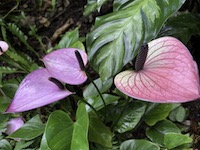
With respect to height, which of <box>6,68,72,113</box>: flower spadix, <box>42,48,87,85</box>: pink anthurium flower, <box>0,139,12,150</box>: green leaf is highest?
<box>42,48,87,85</box>: pink anthurium flower

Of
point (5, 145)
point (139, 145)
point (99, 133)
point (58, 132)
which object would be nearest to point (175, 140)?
point (139, 145)

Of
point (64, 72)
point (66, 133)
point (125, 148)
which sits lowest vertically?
point (125, 148)

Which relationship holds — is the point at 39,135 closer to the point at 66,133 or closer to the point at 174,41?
the point at 66,133

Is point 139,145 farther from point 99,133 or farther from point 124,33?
point 124,33

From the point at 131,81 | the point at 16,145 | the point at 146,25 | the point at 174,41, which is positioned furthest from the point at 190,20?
the point at 16,145

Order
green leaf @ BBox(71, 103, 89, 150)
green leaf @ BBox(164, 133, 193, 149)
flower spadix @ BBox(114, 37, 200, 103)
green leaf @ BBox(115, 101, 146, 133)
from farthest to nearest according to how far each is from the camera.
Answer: green leaf @ BBox(115, 101, 146, 133), green leaf @ BBox(164, 133, 193, 149), green leaf @ BBox(71, 103, 89, 150), flower spadix @ BBox(114, 37, 200, 103)

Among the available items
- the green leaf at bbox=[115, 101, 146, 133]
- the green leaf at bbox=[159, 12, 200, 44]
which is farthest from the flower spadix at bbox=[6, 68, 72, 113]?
the green leaf at bbox=[159, 12, 200, 44]

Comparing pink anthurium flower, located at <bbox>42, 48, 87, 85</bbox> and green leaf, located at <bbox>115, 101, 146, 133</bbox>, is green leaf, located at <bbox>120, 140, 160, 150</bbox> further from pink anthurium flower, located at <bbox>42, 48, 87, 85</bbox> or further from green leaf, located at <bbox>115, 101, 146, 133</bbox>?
pink anthurium flower, located at <bbox>42, 48, 87, 85</bbox>
